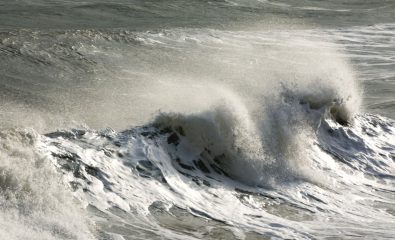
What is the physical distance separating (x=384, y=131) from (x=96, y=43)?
21.8 feet

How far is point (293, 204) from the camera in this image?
32.2ft

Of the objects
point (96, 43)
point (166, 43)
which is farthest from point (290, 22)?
point (96, 43)

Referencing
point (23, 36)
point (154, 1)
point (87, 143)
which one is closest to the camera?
point (87, 143)

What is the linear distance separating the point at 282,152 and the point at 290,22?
13.2 m

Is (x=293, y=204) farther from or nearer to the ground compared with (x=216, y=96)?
nearer to the ground

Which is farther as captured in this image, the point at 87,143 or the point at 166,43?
the point at 166,43

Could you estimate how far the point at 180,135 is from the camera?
33.7 feet

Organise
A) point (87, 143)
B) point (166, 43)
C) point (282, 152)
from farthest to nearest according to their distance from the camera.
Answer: point (166, 43) < point (282, 152) < point (87, 143)

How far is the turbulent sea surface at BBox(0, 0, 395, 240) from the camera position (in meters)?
8.20

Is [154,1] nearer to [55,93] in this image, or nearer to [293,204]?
[55,93]

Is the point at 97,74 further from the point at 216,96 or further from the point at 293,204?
the point at 293,204

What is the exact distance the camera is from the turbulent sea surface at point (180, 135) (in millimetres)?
8203

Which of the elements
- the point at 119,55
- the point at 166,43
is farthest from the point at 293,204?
the point at 166,43

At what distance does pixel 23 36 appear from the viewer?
16859 millimetres
